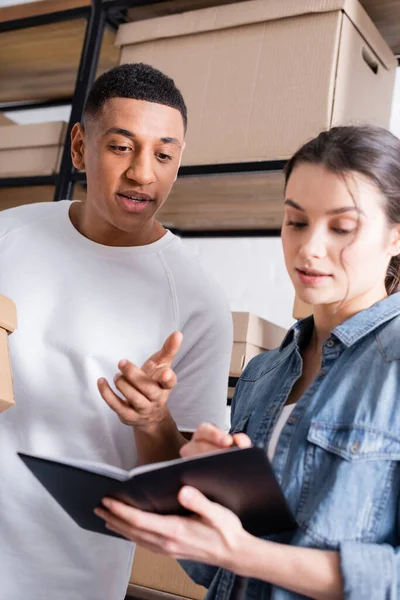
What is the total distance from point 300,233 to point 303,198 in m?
0.05

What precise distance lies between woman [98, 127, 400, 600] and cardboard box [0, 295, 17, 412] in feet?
0.78

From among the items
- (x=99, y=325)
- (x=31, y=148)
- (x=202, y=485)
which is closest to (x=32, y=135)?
(x=31, y=148)

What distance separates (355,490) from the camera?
31.3 inches

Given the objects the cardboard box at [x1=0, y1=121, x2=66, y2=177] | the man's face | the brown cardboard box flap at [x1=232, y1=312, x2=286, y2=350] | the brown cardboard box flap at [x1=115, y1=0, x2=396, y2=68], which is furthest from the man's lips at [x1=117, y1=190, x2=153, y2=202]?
the cardboard box at [x1=0, y1=121, x2=66, y2=177]

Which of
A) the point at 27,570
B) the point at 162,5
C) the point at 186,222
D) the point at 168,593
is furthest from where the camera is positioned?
the point at 186,222

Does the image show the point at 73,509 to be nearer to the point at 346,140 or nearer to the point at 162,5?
the point at 346,140

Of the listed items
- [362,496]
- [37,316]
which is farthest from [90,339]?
[362,496]

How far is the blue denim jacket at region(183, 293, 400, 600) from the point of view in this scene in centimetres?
77

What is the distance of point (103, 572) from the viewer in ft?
3.92

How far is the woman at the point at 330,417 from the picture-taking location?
2.55ft

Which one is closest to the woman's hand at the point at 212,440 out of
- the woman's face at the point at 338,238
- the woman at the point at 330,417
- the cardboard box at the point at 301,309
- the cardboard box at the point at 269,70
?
the woman at the point at 330,417

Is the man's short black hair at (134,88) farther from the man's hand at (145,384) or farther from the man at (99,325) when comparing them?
the man's hand at (145,384)

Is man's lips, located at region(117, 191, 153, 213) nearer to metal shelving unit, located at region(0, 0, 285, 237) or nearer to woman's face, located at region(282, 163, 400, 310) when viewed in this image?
woman's face, located at region(282, 163, 400, 310)

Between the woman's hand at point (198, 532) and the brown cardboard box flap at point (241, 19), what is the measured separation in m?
1.38
